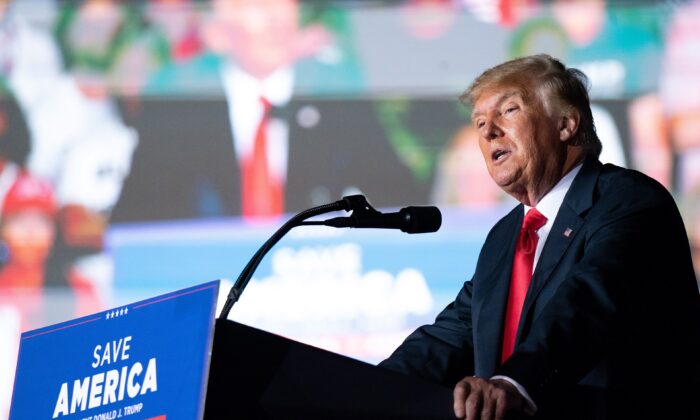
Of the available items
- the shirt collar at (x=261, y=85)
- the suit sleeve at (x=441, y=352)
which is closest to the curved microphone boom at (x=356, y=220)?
the suit sleeve at (x=441, y=352)

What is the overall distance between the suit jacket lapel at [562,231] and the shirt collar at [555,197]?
8 cm

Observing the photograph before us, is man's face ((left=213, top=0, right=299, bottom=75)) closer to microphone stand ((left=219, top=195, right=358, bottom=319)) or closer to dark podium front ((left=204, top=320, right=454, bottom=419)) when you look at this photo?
microphone stand ((left=219, top=195, right=358, bottom=319))

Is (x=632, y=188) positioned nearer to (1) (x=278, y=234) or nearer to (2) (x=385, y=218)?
(2) (x=385, y=218)

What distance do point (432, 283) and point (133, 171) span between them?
1.16m

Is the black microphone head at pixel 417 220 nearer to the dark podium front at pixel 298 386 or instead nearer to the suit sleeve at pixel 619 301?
the suit sleeve at pixel 619 301

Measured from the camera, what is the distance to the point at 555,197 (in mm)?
2238

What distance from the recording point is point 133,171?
158 inches

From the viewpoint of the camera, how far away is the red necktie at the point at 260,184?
13.0 ft

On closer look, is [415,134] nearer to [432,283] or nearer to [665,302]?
[432,283]

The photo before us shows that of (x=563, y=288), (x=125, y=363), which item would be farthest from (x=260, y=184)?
(x=125, y=363)

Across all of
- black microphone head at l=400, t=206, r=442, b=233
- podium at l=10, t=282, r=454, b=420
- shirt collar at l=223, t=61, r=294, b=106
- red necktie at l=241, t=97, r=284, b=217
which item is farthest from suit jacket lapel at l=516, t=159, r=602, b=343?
shirt collar at l=223, t=61, r=294, b=106

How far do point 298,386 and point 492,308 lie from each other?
695 mm

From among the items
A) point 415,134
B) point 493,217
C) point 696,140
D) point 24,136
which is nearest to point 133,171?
point 24,136

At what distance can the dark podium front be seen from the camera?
1.47 m
